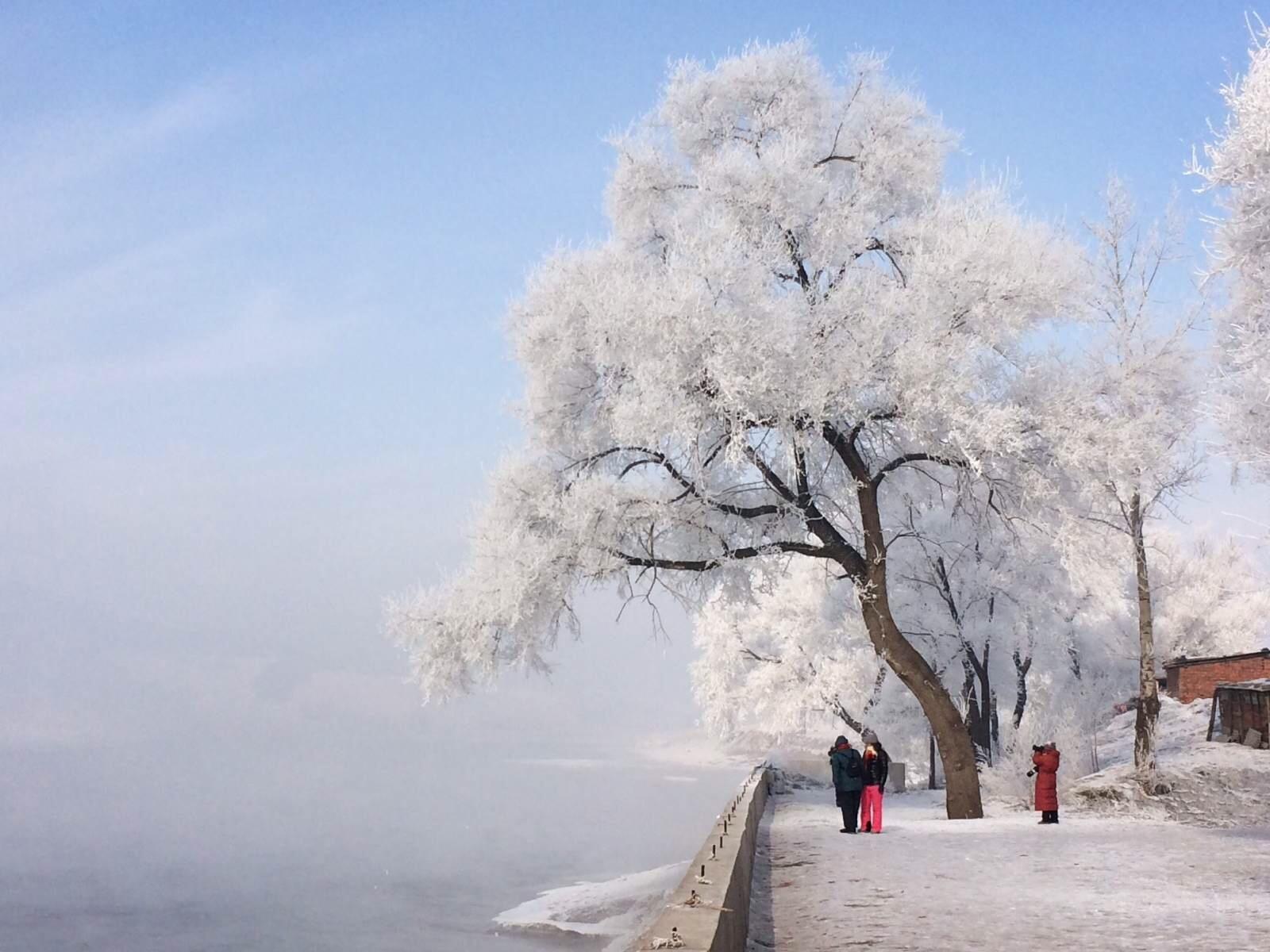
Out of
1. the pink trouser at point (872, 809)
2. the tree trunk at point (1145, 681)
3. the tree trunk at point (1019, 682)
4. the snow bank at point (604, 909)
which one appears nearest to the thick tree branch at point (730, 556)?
the pink trouser at point (872, 809)

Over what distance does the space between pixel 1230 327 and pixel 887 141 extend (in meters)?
7.76

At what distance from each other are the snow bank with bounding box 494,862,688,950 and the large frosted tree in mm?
4748

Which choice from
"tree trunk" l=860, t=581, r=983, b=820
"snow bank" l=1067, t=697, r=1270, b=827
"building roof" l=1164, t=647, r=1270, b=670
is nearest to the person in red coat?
"tree trunk" l=860, t=581, r=983, b=820

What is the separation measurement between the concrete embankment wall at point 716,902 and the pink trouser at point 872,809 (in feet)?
16.8

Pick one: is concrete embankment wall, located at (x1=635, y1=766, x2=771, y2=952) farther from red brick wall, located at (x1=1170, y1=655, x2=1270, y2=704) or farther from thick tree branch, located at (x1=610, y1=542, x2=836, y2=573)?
red brick wall, located at (x1=1170, y1=655, x2=1270, y2=704)

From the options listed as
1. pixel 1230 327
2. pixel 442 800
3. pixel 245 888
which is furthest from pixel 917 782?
pixel 442 800

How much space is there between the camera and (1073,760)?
988 inches

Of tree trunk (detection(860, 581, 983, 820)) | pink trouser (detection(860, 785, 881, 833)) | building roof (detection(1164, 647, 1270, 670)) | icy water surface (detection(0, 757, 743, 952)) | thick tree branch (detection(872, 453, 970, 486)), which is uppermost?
thick tree branch (detection(872, 453, 970, 486))

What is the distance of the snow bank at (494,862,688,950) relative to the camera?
20234 millimetres

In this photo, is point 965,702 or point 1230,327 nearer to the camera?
point 1230,327

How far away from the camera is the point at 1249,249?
13.0m

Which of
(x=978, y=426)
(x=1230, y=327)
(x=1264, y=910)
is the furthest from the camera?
(x=978, y=426)

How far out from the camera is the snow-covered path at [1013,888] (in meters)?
8.84

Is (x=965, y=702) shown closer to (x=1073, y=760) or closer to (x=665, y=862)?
(x=1073, y=760)
